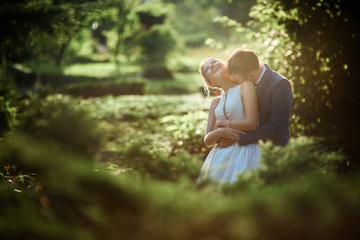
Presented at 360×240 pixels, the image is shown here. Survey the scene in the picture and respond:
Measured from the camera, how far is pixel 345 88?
530 centimetres

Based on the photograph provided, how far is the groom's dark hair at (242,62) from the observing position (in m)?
3.29

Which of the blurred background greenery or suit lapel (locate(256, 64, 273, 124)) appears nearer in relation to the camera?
the blurred background greenery

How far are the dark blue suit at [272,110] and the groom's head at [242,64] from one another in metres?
0.23

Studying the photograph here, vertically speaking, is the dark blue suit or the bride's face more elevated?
the bride's face

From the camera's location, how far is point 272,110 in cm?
349

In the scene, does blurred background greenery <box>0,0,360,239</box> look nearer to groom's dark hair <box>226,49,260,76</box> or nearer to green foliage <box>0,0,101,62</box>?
green foliage <box>0,0,101,62</box>

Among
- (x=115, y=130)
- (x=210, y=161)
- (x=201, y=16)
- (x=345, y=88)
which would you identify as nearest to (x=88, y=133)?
(x=210, y=161)

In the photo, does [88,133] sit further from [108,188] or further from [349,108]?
[349,108]

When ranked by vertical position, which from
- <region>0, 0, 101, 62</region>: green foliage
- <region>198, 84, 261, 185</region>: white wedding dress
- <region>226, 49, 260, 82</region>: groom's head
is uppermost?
<region>0, 0, 101, 62</region>: green foliage

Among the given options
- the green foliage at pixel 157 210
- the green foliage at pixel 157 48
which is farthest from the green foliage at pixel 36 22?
the green foliage at pixel 157 48

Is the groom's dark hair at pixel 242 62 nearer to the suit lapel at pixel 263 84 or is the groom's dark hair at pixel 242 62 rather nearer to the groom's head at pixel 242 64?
the groom's head at pixel 242 64

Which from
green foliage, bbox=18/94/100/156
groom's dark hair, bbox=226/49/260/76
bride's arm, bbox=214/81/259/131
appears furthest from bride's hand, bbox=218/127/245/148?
green foliage, bbox=18/94/100/156

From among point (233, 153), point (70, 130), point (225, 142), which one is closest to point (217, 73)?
point (225, 142)

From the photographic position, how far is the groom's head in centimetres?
329
